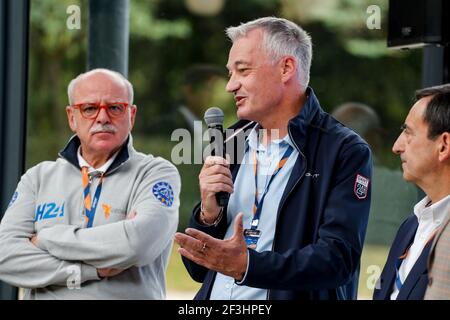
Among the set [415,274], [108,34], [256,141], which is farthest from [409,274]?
[108,34]

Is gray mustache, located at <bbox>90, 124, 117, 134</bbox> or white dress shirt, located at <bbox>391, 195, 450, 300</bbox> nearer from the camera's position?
white dress shirt, located at <bbox>391, 195, 450, 300</bbox>

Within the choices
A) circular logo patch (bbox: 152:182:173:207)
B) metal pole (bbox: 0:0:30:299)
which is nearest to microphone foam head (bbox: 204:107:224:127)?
circular logo patch (bbox: 152:182:173:207)

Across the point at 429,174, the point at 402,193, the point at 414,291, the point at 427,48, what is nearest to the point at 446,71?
the point at 427,48

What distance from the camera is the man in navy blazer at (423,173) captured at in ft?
9.43

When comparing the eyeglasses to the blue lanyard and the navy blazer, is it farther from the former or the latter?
the navy blazer

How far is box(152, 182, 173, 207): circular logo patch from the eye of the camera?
11.6ft

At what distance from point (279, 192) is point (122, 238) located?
0.75m

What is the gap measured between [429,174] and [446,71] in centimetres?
173

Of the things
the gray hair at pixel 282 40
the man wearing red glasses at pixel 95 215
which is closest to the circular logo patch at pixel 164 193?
the man wearing red glasses at pixel 95 215

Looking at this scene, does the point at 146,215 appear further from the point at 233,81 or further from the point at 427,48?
the point at 427,48

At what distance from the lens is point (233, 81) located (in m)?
3.12

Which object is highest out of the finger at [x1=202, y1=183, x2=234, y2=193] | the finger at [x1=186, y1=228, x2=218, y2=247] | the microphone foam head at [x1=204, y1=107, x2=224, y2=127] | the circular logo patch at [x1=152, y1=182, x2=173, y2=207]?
the microphone foam head at [x1=204, y1=107, x2=224, y2=127]

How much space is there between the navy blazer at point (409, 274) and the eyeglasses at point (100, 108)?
53.7 inches

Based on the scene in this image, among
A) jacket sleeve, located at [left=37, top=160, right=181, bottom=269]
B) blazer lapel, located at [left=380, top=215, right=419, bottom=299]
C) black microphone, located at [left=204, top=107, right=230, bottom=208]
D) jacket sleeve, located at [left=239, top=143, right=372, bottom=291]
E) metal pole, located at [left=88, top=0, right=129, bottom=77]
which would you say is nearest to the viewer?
jacket sleeve, located at [left=239, top=143, right=372, bottom=291]
